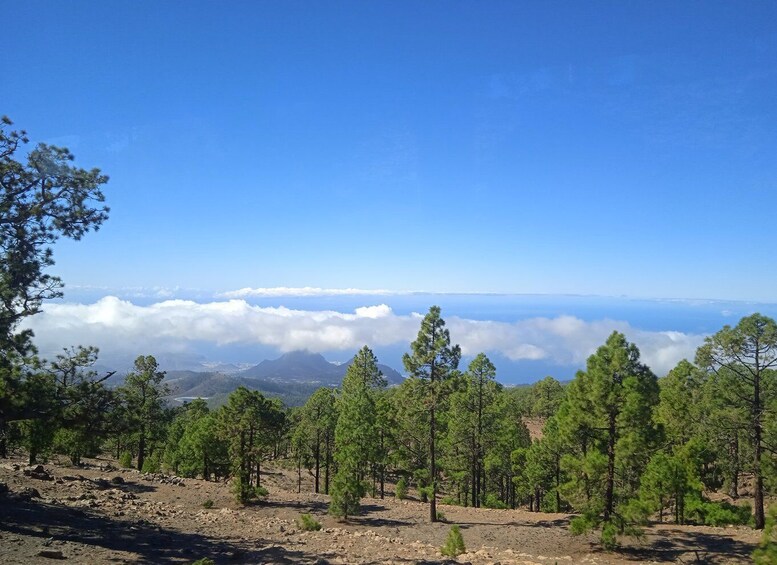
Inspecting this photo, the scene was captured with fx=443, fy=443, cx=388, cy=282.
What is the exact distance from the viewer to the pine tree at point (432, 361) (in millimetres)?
24672

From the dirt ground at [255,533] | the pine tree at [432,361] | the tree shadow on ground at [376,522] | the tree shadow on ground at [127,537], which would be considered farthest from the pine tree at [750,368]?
the tree shadow on ground at [127,537]

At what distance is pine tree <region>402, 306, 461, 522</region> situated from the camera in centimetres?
2467

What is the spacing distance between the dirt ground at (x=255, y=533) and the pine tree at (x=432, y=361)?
4.40m

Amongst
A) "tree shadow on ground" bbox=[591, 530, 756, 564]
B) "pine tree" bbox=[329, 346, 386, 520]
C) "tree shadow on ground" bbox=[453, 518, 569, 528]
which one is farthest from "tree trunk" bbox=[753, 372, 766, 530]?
"pine tree" bbox=[329, 346, 386, 520]

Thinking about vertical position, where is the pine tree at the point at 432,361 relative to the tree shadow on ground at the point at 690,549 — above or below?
above

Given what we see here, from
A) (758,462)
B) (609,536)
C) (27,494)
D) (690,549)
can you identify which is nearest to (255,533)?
(27,494)

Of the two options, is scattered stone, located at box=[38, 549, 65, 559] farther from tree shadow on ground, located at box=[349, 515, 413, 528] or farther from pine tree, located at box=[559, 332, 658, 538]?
pine tree, located at box=[559, 332, 658, 538]

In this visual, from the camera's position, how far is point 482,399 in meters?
35.2

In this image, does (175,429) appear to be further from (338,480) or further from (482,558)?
(482,558)

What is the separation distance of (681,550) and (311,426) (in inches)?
1014

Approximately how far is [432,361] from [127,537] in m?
15.8

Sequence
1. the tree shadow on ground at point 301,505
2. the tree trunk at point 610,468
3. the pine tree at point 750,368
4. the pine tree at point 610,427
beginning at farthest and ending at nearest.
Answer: the tree shadow on ground at point 301,505 < the pine tree at point 750,368 < the tree trunk at point 610,468 < the pine tree at point 610,427

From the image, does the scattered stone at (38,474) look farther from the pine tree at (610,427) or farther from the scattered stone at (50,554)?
the pine tree at (610,427)

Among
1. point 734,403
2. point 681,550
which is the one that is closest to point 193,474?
point 681,550
